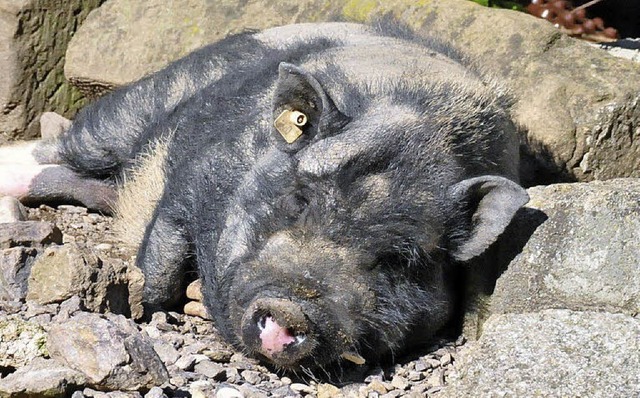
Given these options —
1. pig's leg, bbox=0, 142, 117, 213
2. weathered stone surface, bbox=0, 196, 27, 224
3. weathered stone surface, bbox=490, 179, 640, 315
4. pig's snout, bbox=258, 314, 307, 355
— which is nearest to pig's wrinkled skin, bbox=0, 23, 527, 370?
pig's snout, bbox=258, 314, 307, 355

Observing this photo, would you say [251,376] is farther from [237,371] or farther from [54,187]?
[54,187]

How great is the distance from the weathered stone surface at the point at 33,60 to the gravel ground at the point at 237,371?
7.91 ft

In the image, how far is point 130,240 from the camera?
5125mm

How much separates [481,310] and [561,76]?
5.52ft

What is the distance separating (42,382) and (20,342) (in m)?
0.34

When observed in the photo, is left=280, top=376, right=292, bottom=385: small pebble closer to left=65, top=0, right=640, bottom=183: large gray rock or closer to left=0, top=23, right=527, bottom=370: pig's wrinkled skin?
left=0, top=23, right=527, bottom=370: pig's wrinkled skin

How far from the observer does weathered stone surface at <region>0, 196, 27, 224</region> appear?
4.93 meters

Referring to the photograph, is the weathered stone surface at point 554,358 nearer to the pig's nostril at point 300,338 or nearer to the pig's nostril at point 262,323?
the pig's nostril at point 300,338

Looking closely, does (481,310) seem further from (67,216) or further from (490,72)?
(67,216)

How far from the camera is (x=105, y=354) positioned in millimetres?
3264

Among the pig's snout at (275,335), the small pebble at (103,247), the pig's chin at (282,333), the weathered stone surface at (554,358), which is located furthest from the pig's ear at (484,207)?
the small pebble at (103,247)

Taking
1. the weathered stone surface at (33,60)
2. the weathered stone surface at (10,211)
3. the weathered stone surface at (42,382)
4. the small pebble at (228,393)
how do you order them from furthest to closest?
the weathered stone surface at (33,60) → the weathered stone surface at (10,211) → the small pebble at (228,393) → the weathered stone surface at (42,382)

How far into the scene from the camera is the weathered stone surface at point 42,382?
311 cm

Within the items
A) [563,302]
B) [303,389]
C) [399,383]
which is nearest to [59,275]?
[303,389]
